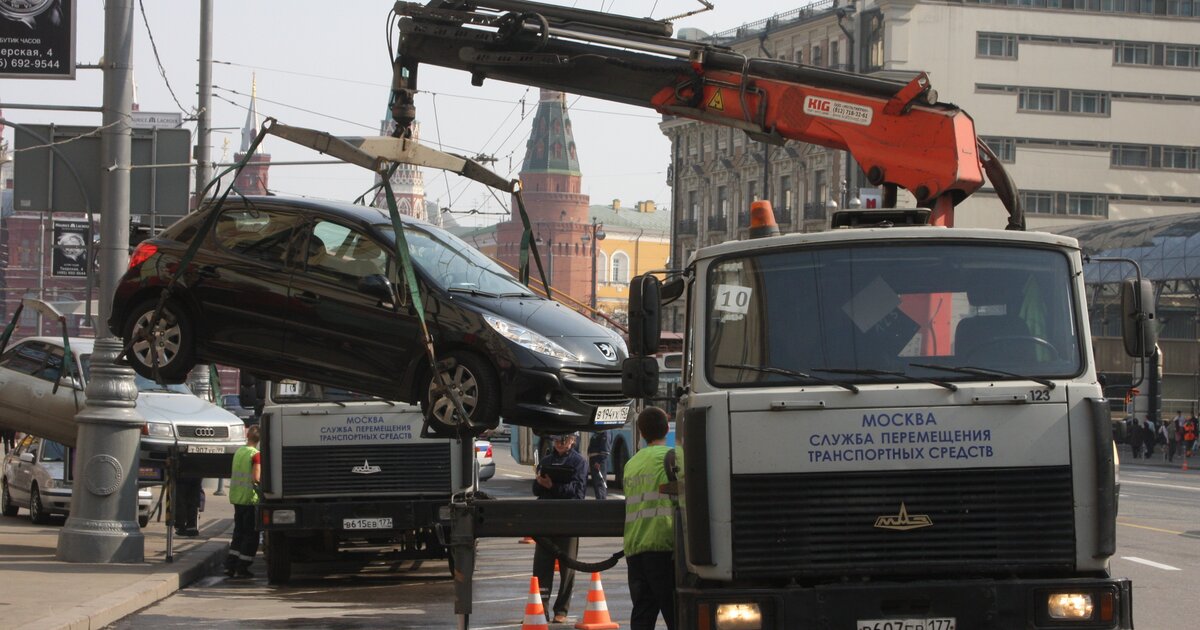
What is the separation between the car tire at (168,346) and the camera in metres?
12.0

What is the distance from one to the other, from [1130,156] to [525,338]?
7416 centimetres

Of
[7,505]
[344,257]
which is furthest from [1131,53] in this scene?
[344,257]

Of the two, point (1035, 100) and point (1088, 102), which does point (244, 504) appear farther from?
point (1088, 102)

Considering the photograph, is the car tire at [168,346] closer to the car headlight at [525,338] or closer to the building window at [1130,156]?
the car headlight at [525,338]

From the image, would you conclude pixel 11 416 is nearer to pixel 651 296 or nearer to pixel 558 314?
pixel 558 314

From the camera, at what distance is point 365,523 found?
669 inches

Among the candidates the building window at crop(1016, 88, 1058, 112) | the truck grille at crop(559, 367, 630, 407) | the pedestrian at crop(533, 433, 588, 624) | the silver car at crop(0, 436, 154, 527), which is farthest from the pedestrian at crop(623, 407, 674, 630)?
the building window at crop(1016, 88, 1058, 112)

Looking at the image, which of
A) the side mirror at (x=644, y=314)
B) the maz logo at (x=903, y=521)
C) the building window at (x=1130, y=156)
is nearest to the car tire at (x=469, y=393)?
the side mirror at (x=644, y=314)

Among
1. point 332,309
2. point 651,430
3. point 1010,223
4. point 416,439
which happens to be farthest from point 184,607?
point 1010,223

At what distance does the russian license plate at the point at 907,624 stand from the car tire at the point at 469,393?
3813 mm

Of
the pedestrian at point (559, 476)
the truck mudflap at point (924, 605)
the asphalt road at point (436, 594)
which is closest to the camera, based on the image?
the truck mudflap at point (924, 605)

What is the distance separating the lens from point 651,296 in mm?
8414

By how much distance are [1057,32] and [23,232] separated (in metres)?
90.1

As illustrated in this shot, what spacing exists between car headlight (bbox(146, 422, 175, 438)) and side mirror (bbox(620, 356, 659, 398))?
15282 mm
